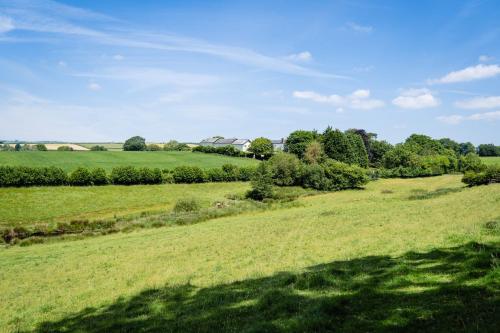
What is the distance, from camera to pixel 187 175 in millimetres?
91250

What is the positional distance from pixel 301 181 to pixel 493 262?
82955 millimetres

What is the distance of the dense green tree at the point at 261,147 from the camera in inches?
5940

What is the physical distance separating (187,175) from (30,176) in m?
33.2

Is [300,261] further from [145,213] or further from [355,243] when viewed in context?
[145,213]

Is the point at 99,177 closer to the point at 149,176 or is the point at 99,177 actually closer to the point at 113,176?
the point at 113,176

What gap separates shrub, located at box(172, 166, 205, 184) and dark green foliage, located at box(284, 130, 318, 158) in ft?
157

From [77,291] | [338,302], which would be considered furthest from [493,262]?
[77,291]

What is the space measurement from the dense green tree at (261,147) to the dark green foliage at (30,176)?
3330 inches

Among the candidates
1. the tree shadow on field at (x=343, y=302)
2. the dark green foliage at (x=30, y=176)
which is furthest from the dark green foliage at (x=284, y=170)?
the tree shadow on field at (x=343, y=302)

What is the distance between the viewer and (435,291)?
1020 cm

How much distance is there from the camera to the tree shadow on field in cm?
880

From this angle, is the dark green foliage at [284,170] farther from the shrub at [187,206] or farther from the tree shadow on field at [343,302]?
the tree shadow on field at [343,302]

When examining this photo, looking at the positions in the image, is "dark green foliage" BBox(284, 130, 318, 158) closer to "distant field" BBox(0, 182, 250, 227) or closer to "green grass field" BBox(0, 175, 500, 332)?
"distant field" BBox(0, 182, 250, 227)

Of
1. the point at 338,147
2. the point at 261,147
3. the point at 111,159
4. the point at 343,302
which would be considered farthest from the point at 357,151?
the point at 343,302
